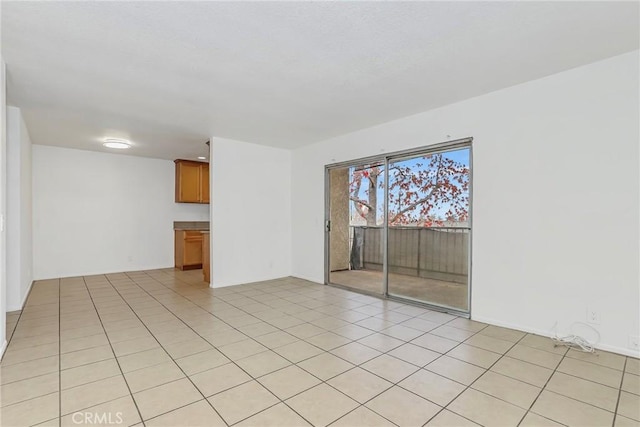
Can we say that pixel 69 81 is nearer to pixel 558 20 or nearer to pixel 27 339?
pixel 27 339

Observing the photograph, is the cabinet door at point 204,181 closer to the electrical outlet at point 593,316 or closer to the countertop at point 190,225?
the countertop at point 190,225

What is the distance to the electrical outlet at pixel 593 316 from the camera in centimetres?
270

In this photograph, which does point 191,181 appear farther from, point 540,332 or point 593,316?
point 593,316

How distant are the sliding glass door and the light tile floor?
0.62m

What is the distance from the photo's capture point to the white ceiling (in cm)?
202

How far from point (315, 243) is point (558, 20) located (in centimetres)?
431

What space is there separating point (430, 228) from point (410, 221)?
0.30m

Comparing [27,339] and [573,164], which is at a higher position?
[573,164]

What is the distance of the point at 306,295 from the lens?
183 inches

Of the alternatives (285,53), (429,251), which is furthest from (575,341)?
(285,53)

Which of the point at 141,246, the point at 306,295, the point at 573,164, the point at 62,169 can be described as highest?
the point at 62,169

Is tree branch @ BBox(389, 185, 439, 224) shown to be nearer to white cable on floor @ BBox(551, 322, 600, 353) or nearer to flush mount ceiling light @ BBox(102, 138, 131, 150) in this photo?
white cable on floor @ BBox(551, 322, 600, 353)

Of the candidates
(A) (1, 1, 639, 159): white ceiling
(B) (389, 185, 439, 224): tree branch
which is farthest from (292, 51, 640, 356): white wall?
(B) (389, 185, 439, 224): tree branch

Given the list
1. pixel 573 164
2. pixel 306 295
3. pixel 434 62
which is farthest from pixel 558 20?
pixel 306 295
